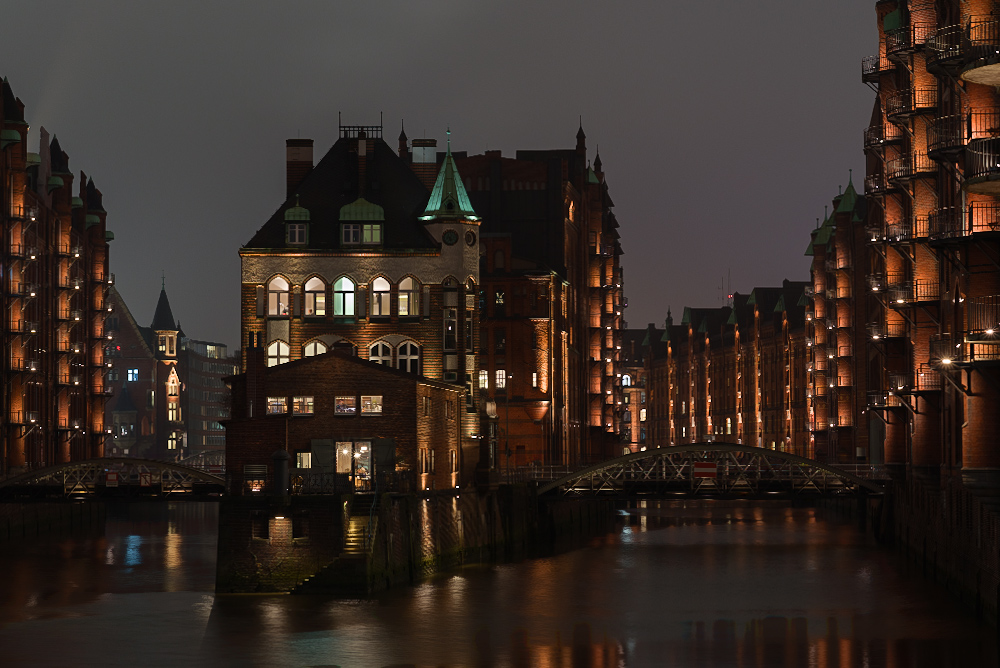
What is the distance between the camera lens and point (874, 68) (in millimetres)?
82938

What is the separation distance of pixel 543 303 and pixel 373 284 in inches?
1258

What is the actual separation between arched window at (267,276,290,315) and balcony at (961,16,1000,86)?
42537 millimetres

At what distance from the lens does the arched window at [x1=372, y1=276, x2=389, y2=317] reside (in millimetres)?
80562

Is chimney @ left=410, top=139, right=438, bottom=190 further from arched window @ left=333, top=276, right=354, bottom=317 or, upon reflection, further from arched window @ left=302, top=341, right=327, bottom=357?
arched window @ left=302, top=341, right=327, bottom=357

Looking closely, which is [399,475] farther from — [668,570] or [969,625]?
[969,625]

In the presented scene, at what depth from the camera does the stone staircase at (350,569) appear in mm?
57406

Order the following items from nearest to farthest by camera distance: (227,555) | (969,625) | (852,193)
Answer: (969,625) → (227,555) → (852,193)

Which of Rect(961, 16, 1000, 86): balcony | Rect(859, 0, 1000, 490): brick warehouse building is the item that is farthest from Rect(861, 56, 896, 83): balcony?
Rect(961, 16, 1000, 86): balcony

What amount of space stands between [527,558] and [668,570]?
28.3 feet

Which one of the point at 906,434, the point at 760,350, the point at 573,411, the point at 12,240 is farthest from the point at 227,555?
the point at 760,350

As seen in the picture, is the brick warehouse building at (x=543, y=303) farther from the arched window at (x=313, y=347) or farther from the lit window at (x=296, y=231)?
the lit window at (x=296, y=231)

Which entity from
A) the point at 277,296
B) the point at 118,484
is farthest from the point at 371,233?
the point at 118,484

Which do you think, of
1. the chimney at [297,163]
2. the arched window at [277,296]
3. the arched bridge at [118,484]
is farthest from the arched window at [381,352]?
the chimney at [297,163]

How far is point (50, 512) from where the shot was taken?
105m
